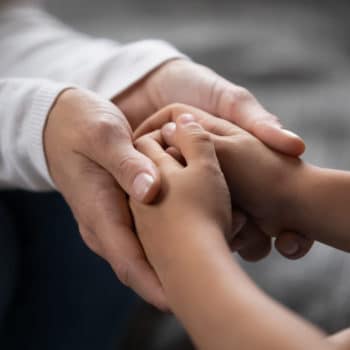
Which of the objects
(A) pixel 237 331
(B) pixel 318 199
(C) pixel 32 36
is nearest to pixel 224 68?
(C) pixel 32 36

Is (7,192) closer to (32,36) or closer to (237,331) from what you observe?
(32,36)

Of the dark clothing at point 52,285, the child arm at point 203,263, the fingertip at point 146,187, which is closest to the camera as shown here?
the child arm at point 203,263

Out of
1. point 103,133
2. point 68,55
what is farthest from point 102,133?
point 68,55

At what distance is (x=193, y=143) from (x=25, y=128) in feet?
0.61

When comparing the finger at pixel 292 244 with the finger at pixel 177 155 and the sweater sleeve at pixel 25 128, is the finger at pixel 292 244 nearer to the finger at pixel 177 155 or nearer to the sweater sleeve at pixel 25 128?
the finger at pixel 177 155

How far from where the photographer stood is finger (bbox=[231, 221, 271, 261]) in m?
0.58

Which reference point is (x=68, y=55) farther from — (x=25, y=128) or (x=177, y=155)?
(x=177, y=155)

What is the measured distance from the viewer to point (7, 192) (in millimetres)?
829

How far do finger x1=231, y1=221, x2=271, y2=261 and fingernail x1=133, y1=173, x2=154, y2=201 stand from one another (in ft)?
0.40

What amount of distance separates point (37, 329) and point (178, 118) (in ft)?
1.28

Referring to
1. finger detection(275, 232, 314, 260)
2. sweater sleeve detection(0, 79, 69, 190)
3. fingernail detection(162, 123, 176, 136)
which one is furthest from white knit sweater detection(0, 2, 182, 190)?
finger detection(275, 232, 314, 260)

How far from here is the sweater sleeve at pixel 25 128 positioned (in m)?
0.60

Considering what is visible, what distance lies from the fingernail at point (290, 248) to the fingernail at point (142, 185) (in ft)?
0.48

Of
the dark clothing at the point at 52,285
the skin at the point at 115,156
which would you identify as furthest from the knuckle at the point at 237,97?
the dark clothing at the point at 52,285
